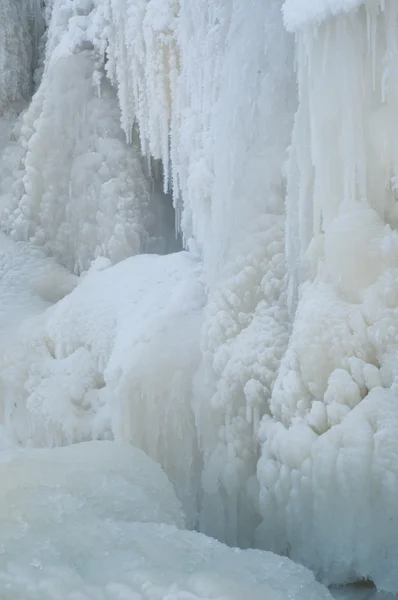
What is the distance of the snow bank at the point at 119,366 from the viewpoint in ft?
12.6

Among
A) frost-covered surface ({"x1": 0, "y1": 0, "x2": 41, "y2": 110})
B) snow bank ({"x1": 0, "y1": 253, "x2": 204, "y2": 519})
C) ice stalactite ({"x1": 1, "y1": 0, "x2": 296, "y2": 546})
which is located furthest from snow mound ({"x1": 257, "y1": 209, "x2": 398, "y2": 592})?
frost-covered surface ({"x1": 0, "y1": 0, "x2": 41, "y2": 110})

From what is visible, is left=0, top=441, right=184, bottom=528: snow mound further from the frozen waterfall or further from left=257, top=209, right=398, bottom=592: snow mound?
left=257, top=209, right=398, bottom=592: snow mound

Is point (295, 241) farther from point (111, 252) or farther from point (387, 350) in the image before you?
point (111, 252)

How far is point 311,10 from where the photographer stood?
9.59 feet

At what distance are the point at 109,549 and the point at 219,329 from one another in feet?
5.75

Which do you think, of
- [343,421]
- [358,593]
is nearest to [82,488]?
[343,421]

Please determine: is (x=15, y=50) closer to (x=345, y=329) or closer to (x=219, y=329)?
(x=219, y=329)

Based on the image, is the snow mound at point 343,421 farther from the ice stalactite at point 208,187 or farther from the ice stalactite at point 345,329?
the ice stalactite at point 208,187

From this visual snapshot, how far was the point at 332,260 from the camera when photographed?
3.16m

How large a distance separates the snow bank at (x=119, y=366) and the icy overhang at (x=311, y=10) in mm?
1745

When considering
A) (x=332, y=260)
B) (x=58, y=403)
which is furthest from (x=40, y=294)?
(x=332, y=260)

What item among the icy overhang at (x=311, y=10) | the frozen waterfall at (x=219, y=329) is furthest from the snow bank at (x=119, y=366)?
the icy overhang at (x=311, y=10)

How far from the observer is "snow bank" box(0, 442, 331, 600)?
1918 mm

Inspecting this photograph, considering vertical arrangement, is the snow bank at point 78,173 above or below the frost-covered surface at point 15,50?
below
